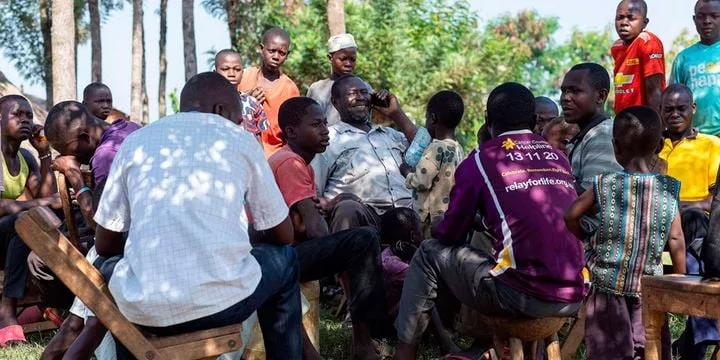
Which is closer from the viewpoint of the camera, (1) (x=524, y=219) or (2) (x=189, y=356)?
(2) (x=189, y=356)

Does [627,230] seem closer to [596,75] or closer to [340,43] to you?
[596,75]

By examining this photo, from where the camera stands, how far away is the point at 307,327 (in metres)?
5.87

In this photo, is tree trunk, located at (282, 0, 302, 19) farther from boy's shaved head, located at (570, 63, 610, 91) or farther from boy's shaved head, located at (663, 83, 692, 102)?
boy's shaved head, located at (570, 63, 610, 91)

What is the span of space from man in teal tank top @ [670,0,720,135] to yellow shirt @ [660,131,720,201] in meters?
1.18

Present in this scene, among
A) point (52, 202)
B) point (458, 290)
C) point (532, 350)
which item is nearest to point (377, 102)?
point (52, 202)

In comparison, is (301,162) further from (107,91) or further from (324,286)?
(107,91)

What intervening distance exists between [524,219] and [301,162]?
1554mm

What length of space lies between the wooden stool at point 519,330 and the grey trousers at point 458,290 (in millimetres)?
46

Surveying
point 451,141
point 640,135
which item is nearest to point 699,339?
point 640,135

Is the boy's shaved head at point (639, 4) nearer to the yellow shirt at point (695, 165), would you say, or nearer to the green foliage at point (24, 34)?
A: the yellow shirt at point (695, 165)

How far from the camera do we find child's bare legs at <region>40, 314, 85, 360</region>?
5711mm

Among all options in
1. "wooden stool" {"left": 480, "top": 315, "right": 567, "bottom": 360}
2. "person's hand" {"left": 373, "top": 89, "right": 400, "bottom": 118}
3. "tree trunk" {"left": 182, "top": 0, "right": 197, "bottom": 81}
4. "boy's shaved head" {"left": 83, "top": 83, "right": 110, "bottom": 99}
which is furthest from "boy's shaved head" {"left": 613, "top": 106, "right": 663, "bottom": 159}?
"tree trunk" {"left": 182, "top": 0, "right": 197, "bottom": 81}

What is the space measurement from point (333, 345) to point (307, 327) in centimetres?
78

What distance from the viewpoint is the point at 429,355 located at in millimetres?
6336
